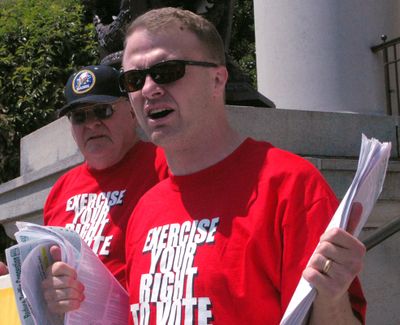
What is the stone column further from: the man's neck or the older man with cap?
the man's neck

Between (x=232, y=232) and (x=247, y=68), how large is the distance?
1373 centimetres

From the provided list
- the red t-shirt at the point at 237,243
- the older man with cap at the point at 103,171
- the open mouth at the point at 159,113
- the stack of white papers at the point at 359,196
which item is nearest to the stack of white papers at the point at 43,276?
the red t-shirt at the point at 237,243

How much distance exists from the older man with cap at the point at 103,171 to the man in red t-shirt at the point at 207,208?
1.41ft

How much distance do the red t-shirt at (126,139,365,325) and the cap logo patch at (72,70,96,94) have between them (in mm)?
1027

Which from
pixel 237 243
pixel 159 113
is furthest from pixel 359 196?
pixel 159 113

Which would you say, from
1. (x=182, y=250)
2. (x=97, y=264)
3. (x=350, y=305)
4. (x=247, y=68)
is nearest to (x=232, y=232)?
(x=182, y=250)

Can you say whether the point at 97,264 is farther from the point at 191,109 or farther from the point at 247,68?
the point at 247,68

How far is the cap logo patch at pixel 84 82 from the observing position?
3.42m

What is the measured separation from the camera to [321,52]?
256 inches

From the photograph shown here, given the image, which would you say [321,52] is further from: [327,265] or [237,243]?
[327,265]

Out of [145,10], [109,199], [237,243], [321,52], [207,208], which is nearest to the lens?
[237,243]

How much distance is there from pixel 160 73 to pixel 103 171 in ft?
3.26

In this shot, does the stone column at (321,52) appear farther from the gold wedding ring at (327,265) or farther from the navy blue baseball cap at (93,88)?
the gold wedding ring at (327,265)

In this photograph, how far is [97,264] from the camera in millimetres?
2703
